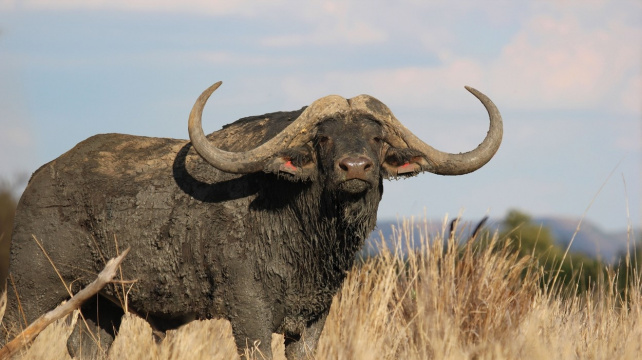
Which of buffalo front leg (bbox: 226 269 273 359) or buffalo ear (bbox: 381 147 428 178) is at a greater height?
buffalo ear (bbox: 381 147 428 178)

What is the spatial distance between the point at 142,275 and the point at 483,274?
9.59 feet

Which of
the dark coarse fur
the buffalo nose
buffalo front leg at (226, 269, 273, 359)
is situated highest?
the buffalo nose

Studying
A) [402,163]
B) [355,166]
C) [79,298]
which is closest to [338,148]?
[355,166]

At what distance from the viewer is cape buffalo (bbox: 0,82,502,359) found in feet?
21.0

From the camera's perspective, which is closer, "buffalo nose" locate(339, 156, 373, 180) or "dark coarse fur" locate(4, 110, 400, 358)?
"buffalo nose" locate(339, 156, 373, 180)

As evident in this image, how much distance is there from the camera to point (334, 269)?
674 centimetres

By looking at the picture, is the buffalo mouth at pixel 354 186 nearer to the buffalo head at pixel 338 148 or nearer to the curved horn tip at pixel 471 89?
the buffalo head at pixel 338 148

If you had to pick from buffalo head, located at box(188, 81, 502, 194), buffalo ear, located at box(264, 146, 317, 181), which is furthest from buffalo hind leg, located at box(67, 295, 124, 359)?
buffalo ear, located at box(264, 146, 317, 181)

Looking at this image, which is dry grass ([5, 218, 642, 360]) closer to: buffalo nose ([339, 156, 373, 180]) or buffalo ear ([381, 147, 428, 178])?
buffalo ear ([381, 147, 428, 178])

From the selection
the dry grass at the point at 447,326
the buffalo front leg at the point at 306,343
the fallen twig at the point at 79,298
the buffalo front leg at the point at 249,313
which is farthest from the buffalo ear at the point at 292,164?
the buffalo front leg at the point at 306,343

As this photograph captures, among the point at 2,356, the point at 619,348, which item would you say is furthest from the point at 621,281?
the point at 2,356

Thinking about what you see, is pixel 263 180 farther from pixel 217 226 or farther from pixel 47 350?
pixel 47 350

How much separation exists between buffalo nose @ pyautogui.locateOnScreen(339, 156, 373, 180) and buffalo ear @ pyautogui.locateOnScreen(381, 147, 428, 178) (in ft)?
1.99

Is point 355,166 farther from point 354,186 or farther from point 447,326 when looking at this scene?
point 447,326
